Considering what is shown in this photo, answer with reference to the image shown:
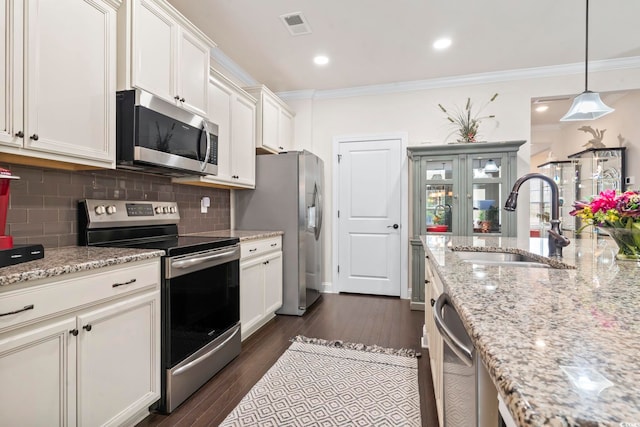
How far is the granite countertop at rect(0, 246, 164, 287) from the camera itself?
1126mm

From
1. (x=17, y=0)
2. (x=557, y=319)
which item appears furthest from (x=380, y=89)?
(x=557, y=319)

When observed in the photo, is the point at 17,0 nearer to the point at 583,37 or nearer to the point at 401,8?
the point at 401,8

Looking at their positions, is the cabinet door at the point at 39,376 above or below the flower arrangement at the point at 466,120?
below

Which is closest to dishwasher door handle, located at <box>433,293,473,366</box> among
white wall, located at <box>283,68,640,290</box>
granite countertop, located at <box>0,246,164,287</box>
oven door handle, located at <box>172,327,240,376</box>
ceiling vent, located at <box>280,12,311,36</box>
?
granite countertop, located at <box>0,246,164,287</box>

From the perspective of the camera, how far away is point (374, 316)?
3.36 m

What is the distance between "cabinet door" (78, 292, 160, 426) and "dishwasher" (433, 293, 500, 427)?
141 centimetres

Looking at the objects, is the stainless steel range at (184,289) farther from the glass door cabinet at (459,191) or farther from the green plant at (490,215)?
the green plant at (490,215)

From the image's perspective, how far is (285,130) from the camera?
160 inches

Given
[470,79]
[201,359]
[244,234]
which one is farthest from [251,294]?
[470,79]

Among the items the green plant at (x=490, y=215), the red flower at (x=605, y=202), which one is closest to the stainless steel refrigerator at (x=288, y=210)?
the green plant at (x=490, y=215)

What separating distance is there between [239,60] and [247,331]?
2745 millimetres

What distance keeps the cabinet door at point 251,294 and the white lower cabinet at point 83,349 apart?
0.93 m

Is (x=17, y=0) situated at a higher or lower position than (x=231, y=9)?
lower

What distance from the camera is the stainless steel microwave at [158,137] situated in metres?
1.83
